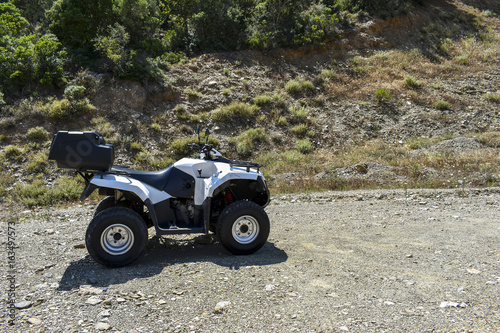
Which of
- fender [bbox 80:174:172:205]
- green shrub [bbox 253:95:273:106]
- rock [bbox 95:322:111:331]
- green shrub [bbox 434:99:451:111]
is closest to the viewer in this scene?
rock [bbox 95:322:111:331]

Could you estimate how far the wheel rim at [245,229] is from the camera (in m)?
6.41

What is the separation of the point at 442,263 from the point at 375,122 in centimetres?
1443

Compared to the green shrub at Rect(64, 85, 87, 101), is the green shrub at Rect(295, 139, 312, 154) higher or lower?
lower

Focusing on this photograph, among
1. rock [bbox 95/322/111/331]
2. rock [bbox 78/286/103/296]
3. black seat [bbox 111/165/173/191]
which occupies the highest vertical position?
black seat [bbox 111/165/173/191]

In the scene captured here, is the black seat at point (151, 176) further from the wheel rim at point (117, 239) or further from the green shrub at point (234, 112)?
the green shrub at point (234, 112)

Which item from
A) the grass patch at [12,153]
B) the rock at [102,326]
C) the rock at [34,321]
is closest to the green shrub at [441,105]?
the grass patch at [12,153]

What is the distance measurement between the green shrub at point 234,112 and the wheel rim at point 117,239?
42.5ft

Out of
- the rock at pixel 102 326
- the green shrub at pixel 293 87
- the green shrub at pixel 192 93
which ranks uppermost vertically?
the green shrub at pixel 293 87

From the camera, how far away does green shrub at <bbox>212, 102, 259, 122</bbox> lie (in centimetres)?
1869

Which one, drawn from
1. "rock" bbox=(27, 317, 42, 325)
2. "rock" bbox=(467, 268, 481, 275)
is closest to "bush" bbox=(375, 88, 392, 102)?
"rock" bbox=(467, 268, 481, 275)

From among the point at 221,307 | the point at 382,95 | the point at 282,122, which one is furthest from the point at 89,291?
the point at 382,95

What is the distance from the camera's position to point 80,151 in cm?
593

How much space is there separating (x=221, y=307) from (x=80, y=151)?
2.97 m

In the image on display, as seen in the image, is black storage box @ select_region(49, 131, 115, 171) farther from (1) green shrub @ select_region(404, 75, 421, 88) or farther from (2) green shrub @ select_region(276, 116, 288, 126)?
(1) green shrub @ select_region(404, 75, 421, 88)
